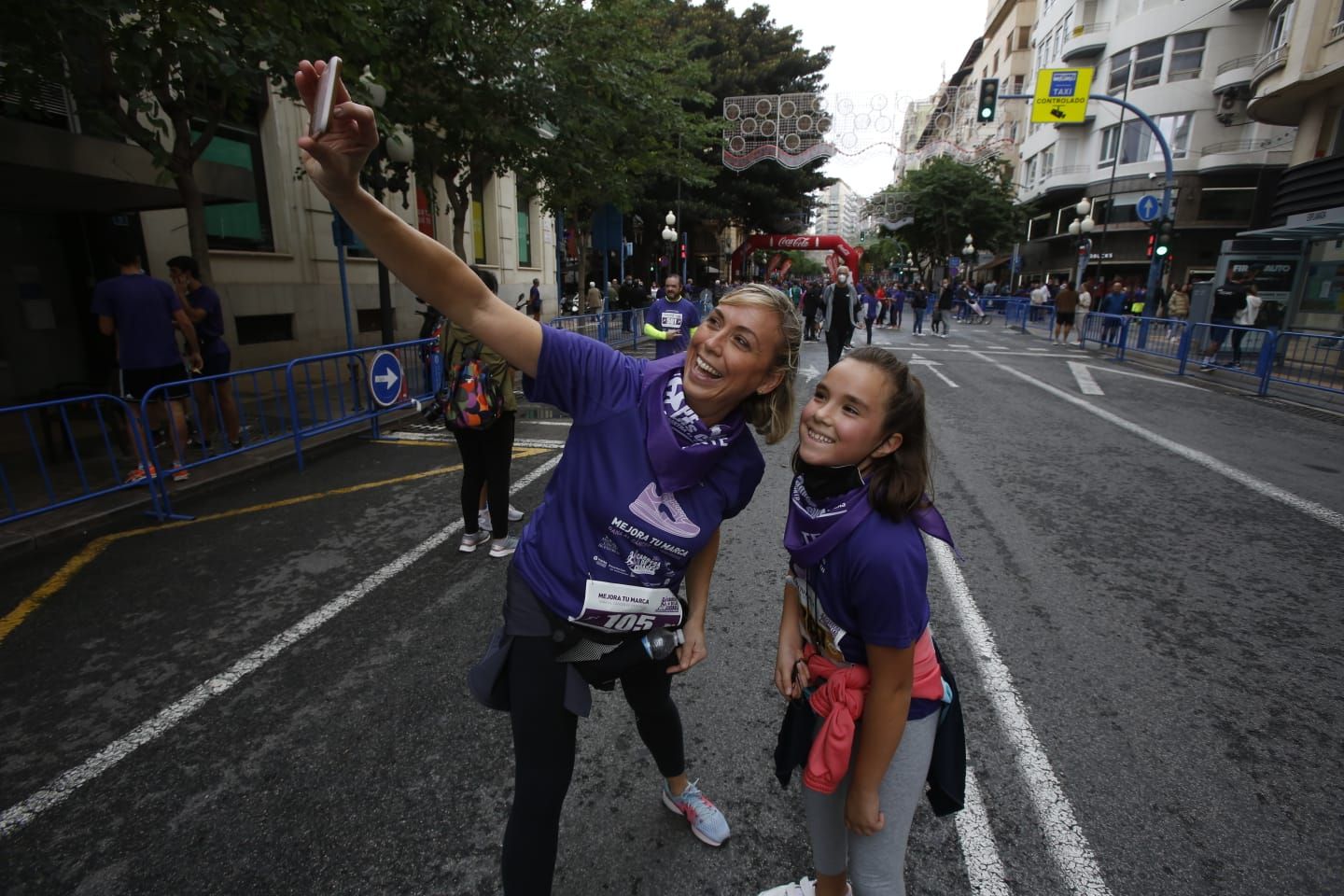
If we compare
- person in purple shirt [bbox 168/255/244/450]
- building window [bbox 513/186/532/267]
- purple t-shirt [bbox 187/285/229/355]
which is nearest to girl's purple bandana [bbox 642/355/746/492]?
person in purple shirt [bbox 168/255/244/450]

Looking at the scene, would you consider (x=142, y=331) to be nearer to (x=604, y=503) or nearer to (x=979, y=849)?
(x=604, y=503)

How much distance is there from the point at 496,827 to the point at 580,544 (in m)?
1.35

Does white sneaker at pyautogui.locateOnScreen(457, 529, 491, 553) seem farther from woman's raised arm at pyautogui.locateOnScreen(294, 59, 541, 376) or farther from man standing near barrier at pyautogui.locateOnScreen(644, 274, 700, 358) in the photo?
man standing near barrier at pyautogui.locateOnScreen(644, 274, 700, 358)

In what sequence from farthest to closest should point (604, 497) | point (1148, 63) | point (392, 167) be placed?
point (1148, 63) < point (392, 167) < point (604, 497)

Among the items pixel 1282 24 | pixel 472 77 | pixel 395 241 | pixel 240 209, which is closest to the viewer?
pixel 395 241

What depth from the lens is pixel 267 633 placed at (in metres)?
3.71

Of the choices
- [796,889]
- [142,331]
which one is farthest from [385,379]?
[796,889]

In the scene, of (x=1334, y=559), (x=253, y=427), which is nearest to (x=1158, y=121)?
(x=1334, y=559)

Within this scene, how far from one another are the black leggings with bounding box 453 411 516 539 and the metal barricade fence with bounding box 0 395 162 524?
2899 mm

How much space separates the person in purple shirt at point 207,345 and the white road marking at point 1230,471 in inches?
379

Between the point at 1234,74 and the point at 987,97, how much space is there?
21.9m

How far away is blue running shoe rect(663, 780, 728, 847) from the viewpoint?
2.32 metres

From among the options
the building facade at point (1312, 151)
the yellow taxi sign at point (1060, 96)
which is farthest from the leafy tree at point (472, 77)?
the building facade at point (1312, 151)

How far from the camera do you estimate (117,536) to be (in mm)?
5176
